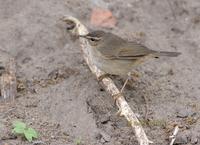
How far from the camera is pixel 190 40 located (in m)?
8.53

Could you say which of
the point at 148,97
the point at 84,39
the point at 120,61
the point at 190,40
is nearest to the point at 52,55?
the point at 84,39

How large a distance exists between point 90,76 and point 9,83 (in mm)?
1183

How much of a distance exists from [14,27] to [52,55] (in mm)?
788

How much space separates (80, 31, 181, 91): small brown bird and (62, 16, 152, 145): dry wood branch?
0.50 ft

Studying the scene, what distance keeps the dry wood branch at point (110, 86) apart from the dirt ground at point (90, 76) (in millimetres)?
116

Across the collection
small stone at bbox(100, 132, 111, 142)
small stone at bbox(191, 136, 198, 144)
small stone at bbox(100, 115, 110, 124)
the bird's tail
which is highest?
the bird's tail

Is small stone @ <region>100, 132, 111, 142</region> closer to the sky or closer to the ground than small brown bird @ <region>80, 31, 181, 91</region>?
closer to the ground

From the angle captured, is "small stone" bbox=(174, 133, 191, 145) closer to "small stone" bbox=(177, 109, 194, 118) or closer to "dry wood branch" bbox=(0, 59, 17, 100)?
"small stone" bbox=(177, 109, 194, 118)

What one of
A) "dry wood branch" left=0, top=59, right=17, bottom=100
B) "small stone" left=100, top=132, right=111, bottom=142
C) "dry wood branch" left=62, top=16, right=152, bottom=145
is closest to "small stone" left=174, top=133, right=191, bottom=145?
"dry wood branch" left=62, top=16, right=152, bottom=145

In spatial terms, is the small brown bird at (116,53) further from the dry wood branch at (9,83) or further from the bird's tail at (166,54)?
the dry wood branch at (9,83)

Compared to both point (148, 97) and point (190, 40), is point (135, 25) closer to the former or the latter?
point (190, 40)

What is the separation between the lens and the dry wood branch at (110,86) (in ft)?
20.3

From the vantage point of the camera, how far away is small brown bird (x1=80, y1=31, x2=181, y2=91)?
24.9 ft

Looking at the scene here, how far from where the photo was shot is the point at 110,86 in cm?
732
